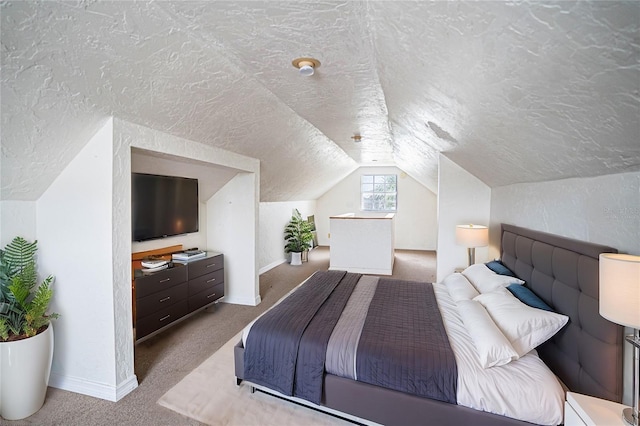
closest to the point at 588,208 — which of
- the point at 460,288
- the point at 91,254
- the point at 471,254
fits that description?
the point at 460,288

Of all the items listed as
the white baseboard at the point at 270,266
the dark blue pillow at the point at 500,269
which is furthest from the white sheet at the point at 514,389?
the white baseboard at the point at 270,266

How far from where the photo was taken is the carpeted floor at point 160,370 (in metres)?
1.85

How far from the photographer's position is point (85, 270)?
2082mm

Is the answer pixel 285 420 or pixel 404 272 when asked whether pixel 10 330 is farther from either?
pixel 404 272

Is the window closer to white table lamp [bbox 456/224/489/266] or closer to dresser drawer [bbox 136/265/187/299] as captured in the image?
white table lamp [bbox 456/224/489/266]

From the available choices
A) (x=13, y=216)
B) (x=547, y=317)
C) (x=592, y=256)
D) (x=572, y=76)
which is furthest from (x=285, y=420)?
(x=13, y=216)

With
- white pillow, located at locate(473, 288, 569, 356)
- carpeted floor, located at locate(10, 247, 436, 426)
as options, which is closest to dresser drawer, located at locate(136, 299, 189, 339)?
carpeted floor, located at locate(10, 247, 436, 426)

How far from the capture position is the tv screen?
2840 mm

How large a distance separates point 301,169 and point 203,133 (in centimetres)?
250

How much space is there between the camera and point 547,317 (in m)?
1.67

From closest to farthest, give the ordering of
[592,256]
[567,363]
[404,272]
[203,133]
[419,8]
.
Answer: [419,8]
[592,256]
[567,363]
[203,133]
[404,272]

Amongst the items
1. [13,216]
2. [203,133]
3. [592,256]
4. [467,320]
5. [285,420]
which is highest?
[203,133]

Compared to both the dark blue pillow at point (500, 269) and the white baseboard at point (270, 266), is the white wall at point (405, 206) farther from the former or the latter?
the dark blue pillow at point (500, 269)

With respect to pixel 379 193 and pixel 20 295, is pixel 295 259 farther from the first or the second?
pixel 20 295
